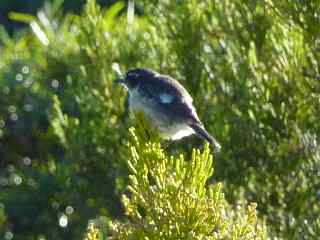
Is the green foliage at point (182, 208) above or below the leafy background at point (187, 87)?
above

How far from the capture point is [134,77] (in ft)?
23.0

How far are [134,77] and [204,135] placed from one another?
799 millimetres

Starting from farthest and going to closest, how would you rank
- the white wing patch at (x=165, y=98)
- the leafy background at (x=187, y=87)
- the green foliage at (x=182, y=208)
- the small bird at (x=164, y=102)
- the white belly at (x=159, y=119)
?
the white wing patch at (x=165, y=98) < the small bird at (x=164, y=102) < the white belly at (x=159, y=119) < the leafy background at (x=187, y=87) < the green foliage at (x=182, y=208)

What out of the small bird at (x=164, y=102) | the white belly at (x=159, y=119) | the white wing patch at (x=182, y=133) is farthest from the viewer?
the white wing patch at (x=182, y=133)

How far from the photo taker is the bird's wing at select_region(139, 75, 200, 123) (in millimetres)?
6801

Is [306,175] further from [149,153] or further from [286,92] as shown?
[149,153]

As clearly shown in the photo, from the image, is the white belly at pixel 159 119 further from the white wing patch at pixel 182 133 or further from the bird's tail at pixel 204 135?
the bird's tail at pixel 204 135

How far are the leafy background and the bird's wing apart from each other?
0.11 metres

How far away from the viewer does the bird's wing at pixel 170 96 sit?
22.3 feet

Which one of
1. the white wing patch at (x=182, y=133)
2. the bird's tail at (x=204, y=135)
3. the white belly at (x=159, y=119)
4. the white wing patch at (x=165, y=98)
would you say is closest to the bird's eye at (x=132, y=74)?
the white belly at (x=159, y=119)

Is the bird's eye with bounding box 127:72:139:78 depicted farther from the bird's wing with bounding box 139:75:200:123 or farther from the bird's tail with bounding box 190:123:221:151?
the bird's tail with bounding box 190:123:221:151

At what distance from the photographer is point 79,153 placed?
23.7ft

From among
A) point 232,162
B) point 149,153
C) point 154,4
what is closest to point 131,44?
point 154,4

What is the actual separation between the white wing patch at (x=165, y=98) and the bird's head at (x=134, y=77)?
0.20 meters
